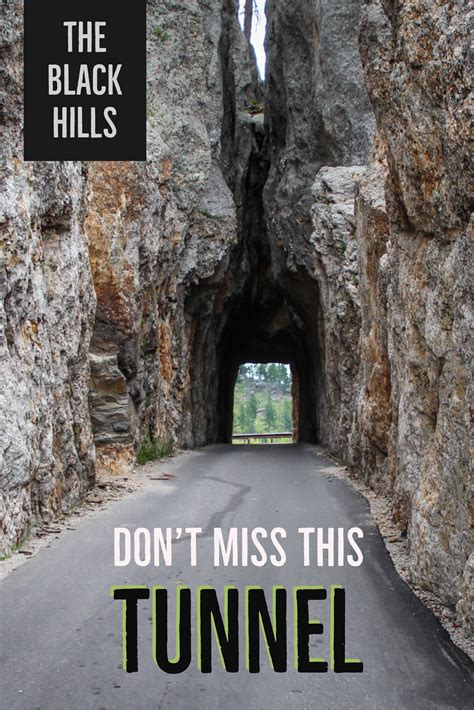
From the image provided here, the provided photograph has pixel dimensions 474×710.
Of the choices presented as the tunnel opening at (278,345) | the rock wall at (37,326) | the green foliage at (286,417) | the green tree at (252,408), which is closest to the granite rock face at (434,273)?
the rock wall at (37,326)

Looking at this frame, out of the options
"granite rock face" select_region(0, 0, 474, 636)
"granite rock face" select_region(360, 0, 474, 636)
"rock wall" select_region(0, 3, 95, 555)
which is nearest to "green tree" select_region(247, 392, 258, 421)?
"granite rock face" select_region(0, 0, 474, 636)

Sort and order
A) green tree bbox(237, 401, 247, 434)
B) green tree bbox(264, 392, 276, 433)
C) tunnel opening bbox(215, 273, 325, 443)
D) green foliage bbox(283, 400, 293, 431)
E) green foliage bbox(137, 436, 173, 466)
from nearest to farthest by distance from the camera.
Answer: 1. green foliage bbox(137, 436, 173, 466)
2. tunnel opening bbox(215, 273, 325, 443)
3. green tree bbox(237, 401, 247, 434)
4. green tree bbox(264, 392, 276, 433)
5. green foliage bbox(283, 400, 293, 431)

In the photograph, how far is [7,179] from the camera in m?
8.70

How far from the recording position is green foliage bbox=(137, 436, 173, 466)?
16.5 meters

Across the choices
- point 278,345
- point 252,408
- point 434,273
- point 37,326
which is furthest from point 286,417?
point 434,273

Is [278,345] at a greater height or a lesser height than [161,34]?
lesser

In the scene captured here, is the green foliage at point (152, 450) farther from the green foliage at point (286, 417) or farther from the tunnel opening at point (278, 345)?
the green foliage at point (286, 417)

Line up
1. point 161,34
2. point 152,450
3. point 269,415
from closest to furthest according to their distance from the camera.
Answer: point 152,450, point 161,34, point 269,415

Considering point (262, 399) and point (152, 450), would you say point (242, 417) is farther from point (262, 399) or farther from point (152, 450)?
point (152, 450)

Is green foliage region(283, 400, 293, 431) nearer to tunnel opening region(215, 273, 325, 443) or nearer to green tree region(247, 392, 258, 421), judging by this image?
green tree region(247, 392, 258, 421)

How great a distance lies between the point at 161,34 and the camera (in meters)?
19.8

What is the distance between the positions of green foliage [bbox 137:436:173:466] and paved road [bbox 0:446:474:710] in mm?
6762

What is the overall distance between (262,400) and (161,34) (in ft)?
263

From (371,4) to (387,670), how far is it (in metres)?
7.49
